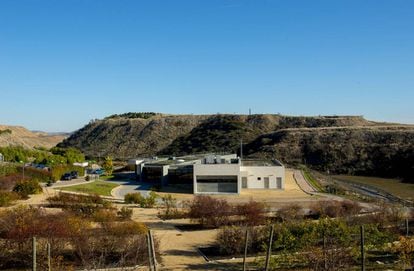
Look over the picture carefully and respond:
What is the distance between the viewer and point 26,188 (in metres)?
38.1

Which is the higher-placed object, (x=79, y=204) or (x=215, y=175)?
(x=215, y=175)

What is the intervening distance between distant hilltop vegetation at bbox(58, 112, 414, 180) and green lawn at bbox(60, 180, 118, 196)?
127ft

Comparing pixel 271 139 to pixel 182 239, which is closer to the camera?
pixel 182 239

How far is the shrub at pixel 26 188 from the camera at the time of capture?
37.6m

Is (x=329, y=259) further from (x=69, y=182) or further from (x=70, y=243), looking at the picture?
(x=69, y=182)

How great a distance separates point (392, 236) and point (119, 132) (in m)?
108

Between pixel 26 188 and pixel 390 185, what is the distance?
40459 millimetres

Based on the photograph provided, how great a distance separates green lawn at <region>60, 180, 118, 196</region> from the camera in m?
41.7

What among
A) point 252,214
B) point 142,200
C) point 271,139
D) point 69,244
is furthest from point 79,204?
point 271,139

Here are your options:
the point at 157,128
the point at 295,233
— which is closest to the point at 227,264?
the point at 295,233

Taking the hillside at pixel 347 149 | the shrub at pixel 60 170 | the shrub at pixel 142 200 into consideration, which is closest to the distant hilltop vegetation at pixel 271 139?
the hillside at pixel 347 149

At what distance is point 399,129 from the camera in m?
84.4

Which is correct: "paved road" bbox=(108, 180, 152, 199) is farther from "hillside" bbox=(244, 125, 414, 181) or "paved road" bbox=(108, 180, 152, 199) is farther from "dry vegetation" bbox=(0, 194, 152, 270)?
"hillside" bbox=(244, 125, 414, 181)

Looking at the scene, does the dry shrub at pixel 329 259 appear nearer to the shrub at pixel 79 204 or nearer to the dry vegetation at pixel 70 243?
the dry vegetation at pixel 70 243
